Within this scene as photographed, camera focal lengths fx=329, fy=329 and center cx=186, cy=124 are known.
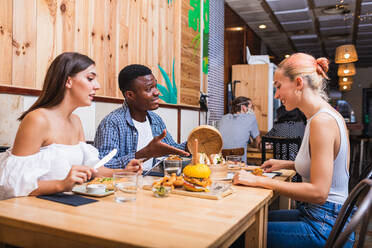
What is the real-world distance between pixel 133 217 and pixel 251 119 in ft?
12.0

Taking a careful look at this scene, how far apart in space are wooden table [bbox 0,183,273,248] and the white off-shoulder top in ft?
0.20

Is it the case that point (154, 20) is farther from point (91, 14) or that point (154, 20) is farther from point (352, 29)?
point (352, 29)

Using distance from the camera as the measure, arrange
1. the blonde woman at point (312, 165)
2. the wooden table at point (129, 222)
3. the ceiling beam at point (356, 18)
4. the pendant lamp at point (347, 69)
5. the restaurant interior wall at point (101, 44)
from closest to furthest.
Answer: the wooden table at point (129, 222) < the blonde woman at point (312, 165) < the restaurant interior wall at point (101, 44) < the ceiling beam at point (356, 18) < the pendant lamp at point (347, 69)

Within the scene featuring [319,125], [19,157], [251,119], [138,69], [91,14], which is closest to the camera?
[19,157]

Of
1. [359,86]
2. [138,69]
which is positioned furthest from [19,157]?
[359,86]

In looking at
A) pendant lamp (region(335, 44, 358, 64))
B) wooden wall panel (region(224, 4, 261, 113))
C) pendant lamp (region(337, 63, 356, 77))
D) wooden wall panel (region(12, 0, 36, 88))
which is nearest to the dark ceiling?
wooden wall panel (region(224, 4, 261, 113))

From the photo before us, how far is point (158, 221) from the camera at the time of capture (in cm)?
103

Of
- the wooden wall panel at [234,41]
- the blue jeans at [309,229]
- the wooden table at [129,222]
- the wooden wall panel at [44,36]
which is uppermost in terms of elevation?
the wooden wall panel at [234,41]

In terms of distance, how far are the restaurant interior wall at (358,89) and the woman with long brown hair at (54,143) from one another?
13.6 m

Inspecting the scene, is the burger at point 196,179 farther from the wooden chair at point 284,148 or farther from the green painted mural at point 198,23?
the green painted mural at point 198,23

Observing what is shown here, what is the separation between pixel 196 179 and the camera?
1436 millimetres

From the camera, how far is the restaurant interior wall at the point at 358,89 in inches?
510

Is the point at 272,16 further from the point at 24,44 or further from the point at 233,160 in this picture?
the point at 24,44

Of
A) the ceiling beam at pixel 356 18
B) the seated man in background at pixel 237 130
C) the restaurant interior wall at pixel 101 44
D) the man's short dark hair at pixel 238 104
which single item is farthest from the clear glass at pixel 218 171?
the ceiling beam at pixel 356 18
